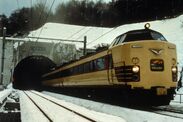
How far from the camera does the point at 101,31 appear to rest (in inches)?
3716

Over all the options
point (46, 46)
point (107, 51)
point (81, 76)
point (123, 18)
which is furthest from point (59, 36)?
point (107, 51)

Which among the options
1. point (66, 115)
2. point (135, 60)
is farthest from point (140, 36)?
point (66, 115)

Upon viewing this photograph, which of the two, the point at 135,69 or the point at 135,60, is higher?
the point at 135,60

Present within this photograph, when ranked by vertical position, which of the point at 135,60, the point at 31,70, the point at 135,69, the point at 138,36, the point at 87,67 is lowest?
the point at 135,69

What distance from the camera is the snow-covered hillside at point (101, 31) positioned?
73.4 meters

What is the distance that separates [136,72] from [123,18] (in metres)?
85.3

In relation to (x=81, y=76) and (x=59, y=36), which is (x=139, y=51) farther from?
(x=59, y=36)

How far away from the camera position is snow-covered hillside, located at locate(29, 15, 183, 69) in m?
73.4

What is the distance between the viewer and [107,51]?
19.5 metres

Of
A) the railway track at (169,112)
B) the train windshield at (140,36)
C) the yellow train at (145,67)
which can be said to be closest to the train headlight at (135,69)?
the yellow train at (145,67)

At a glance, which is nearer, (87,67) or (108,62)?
(108,62)

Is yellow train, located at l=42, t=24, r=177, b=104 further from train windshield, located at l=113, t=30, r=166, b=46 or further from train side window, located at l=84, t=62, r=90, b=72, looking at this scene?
train side window, located at l=84, t=62, r=90, b=72

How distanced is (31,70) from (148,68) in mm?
53020

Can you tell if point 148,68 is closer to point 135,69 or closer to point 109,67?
point 135,69
